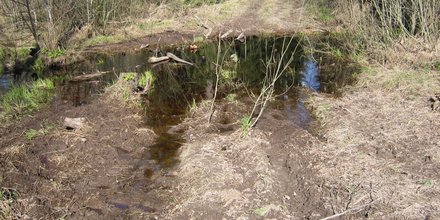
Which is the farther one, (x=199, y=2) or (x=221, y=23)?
(x=199, y=2)

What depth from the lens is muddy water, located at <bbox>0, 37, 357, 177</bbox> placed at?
7.05 metres

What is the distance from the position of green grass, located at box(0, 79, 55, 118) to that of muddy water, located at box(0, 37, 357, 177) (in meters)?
0.32

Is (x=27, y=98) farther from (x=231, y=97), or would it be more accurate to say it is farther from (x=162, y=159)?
(x=231, y=97)

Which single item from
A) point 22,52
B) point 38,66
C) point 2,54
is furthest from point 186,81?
point 2,54

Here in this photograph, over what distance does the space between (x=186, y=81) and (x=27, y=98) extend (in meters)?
3.64

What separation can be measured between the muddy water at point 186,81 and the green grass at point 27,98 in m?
0.32

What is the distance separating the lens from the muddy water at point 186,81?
7047 mm

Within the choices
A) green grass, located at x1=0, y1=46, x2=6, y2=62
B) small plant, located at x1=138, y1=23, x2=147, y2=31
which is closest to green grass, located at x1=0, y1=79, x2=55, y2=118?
green grass, located at x1=0, y1=46, x2=6, y2=62

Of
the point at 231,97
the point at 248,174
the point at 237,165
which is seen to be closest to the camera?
the point at 248,174

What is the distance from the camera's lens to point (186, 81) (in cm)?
973

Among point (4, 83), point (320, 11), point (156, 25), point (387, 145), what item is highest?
point (320, 11)

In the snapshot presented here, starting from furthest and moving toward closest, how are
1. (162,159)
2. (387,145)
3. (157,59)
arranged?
(157,59) → (162,159) → (387,145)

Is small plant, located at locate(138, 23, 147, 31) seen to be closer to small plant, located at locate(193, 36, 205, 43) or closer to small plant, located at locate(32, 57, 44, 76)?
small plant, located at locate(193, 36, 205, 43)

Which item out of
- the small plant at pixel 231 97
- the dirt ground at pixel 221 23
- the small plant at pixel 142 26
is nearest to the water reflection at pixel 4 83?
the dirt ground at pixel 221 23
